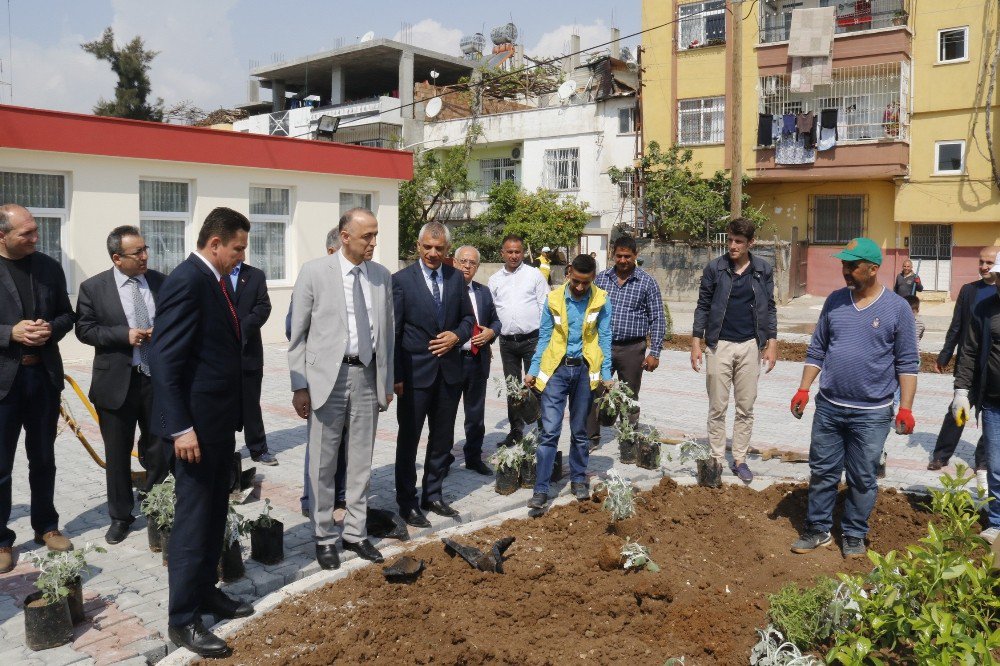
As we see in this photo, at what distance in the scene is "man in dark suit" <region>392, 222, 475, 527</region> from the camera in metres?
5.94

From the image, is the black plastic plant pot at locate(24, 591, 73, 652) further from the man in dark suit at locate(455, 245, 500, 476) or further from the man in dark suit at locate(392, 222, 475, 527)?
the man in dark suit at locate(455, 245, 500, 476)

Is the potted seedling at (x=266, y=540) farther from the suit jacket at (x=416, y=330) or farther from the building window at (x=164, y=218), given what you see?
the building window at (x=164, y=218)

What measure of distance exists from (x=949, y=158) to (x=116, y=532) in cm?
2734

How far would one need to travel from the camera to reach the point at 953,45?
85.0 feet

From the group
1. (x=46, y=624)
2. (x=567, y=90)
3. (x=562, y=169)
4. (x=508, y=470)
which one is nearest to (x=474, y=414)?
(x=508, y=470)

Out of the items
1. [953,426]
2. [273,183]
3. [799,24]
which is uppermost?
[799,24]

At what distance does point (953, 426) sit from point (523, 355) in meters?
4.11

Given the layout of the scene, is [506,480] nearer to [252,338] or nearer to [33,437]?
[252,338]

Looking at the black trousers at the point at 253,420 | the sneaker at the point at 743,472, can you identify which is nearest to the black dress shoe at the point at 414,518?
the black trousers at the point at 253,420

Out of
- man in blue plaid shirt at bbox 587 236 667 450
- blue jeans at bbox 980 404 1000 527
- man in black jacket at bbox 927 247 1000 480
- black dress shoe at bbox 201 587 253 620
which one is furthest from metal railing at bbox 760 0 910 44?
black dress shoe at bbox 201 587 253 620

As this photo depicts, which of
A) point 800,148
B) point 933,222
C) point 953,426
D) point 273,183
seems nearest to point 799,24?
point 800,148

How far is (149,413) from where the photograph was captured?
19.3ft

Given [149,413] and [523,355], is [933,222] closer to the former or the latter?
[523,355]

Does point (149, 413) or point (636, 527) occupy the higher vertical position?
point (149, 413)
